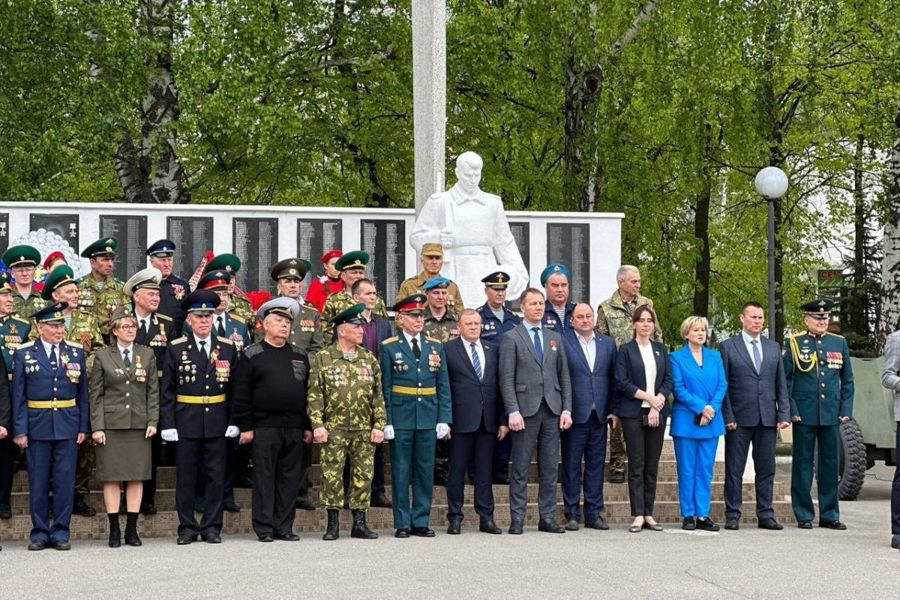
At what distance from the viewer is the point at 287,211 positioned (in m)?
16.1

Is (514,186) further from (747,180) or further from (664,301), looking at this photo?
(747,180)

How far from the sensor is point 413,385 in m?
11.4

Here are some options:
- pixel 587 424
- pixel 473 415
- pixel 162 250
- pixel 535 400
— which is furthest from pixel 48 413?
pixel 587 424

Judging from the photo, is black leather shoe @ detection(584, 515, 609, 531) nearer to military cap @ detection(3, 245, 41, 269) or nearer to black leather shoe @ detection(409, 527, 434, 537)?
black leather shoe @ detection(409, 527, 434, 537)

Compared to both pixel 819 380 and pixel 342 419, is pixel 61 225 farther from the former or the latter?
pixel 819 380

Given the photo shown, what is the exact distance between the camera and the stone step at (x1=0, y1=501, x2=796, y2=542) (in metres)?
11.0

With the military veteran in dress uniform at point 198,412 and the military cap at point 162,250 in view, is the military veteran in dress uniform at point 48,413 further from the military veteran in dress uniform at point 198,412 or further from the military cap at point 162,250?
the military cap at point 162,250

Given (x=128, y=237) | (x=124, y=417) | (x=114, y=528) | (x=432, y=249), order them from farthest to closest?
(x=128, y=237), (x=432, y=249), (x=124, y=417), (x=114, y=528)

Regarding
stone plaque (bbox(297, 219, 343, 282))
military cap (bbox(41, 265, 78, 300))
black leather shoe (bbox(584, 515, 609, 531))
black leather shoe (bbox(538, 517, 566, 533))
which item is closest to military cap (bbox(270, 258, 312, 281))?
military cap (bbox(41, 265, 78, 300))

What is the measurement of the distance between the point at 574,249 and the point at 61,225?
5558 millimetres

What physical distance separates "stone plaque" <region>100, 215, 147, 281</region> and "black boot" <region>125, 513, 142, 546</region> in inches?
214

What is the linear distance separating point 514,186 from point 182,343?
44.8 ft

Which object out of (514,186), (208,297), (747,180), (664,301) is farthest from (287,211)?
(747,180)

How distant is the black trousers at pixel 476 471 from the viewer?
452 inches
